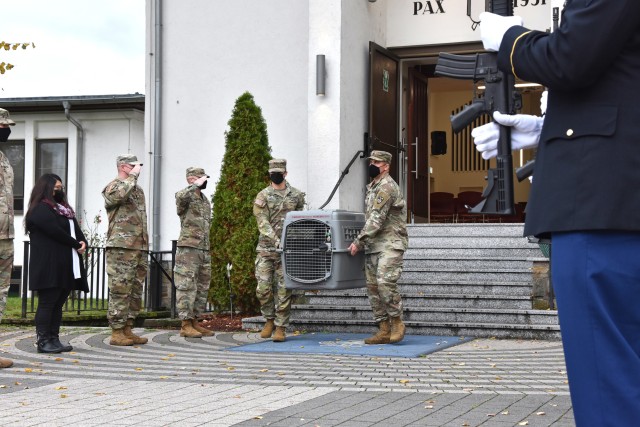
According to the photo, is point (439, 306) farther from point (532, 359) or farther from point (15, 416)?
point (15, 416)

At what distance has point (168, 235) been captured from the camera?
18375mm

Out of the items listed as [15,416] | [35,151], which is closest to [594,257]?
[15,416]

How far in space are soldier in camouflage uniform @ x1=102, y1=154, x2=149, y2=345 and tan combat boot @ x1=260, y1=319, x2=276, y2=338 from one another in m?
1.49

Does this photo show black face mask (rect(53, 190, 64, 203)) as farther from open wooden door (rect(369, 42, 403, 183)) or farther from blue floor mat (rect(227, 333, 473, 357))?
open wooden door (rect(369, 42, 403, 183))

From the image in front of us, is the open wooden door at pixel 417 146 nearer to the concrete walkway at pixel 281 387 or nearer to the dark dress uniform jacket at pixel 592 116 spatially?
the concrete walkway at pixel 281 387

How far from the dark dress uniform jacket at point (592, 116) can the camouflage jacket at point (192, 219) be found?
10.3m

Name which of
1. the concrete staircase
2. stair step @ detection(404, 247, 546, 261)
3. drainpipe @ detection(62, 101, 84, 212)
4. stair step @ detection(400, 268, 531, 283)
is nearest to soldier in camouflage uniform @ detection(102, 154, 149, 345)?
the concrete staircase

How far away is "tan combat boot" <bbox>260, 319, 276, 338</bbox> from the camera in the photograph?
12.3m

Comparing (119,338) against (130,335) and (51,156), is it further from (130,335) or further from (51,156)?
(51,156)

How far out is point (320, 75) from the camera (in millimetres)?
15930

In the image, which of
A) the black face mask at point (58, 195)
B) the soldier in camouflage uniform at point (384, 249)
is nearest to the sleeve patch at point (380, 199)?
the soldier in camouflage uniform at point (384, 249)

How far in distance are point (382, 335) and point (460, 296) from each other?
5.55 ft

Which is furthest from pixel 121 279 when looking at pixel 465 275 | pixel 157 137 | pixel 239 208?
pixel 157 137

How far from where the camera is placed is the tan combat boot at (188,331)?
1268 centimetres
